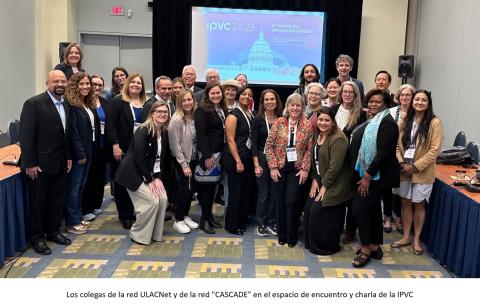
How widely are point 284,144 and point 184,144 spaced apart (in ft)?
3.02

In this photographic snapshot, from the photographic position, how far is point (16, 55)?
743 cm

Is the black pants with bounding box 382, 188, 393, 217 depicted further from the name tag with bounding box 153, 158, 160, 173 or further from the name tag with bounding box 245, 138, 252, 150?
the name tag with bounding box 153, 158, 160, 173

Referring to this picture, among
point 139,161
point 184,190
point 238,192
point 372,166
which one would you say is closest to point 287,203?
point 238,192

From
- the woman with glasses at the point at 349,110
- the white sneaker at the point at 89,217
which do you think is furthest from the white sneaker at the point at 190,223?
the woman with glasses at the point at 349,110

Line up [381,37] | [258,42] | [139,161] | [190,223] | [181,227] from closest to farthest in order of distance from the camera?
[139,161], [181,227], [190,223], [258,42], [381,37]

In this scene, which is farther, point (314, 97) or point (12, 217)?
point (314, 97)

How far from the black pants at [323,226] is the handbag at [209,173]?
88 cm

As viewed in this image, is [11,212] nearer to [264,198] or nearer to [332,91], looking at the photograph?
[264,198]

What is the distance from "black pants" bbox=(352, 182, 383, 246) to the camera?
3.54 m

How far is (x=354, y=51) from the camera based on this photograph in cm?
845

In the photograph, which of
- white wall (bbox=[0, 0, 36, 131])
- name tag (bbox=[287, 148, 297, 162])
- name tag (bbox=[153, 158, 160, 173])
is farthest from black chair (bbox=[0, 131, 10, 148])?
name tag (bbox=[287, 148, 297, 162])

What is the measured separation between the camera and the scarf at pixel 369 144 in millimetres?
3355

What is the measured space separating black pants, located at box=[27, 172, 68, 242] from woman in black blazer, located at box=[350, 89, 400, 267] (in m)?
2.42
